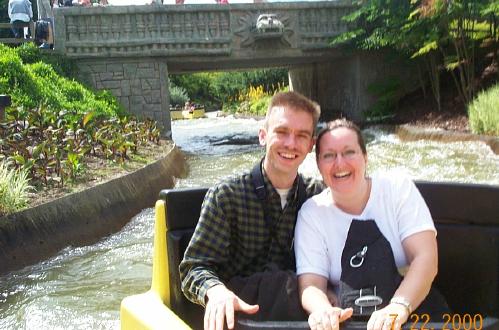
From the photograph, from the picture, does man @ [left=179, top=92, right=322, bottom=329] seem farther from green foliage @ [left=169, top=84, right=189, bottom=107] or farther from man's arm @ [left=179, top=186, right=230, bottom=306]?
green foliage @ [left=169, top=84, right=189, bottom=107]

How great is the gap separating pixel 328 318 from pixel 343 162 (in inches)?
18.1

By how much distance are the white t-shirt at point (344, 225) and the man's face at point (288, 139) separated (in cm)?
14

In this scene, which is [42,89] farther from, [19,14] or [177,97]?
[177,97]

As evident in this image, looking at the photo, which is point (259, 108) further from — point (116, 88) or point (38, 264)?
point (38, 264)

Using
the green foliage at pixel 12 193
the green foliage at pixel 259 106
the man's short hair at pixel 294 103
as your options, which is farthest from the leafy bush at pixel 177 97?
the man's short hair at pixel 294 103

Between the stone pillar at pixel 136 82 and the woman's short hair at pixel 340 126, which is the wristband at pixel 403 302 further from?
the stone pillar at pixel 136 82

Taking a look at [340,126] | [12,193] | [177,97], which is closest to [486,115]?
[12,193]

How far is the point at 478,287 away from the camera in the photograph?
1.72 meters

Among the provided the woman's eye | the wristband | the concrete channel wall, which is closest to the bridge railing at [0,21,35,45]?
the concrete channel wall

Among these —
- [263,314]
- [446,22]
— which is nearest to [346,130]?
[263,314]

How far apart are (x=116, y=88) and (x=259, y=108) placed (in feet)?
33.9

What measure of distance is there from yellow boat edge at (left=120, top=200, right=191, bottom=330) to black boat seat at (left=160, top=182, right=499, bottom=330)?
26 millimetres

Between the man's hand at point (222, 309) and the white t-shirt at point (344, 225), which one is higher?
the white t-shirt at point (344, 225)

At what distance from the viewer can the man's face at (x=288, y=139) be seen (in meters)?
1.65
